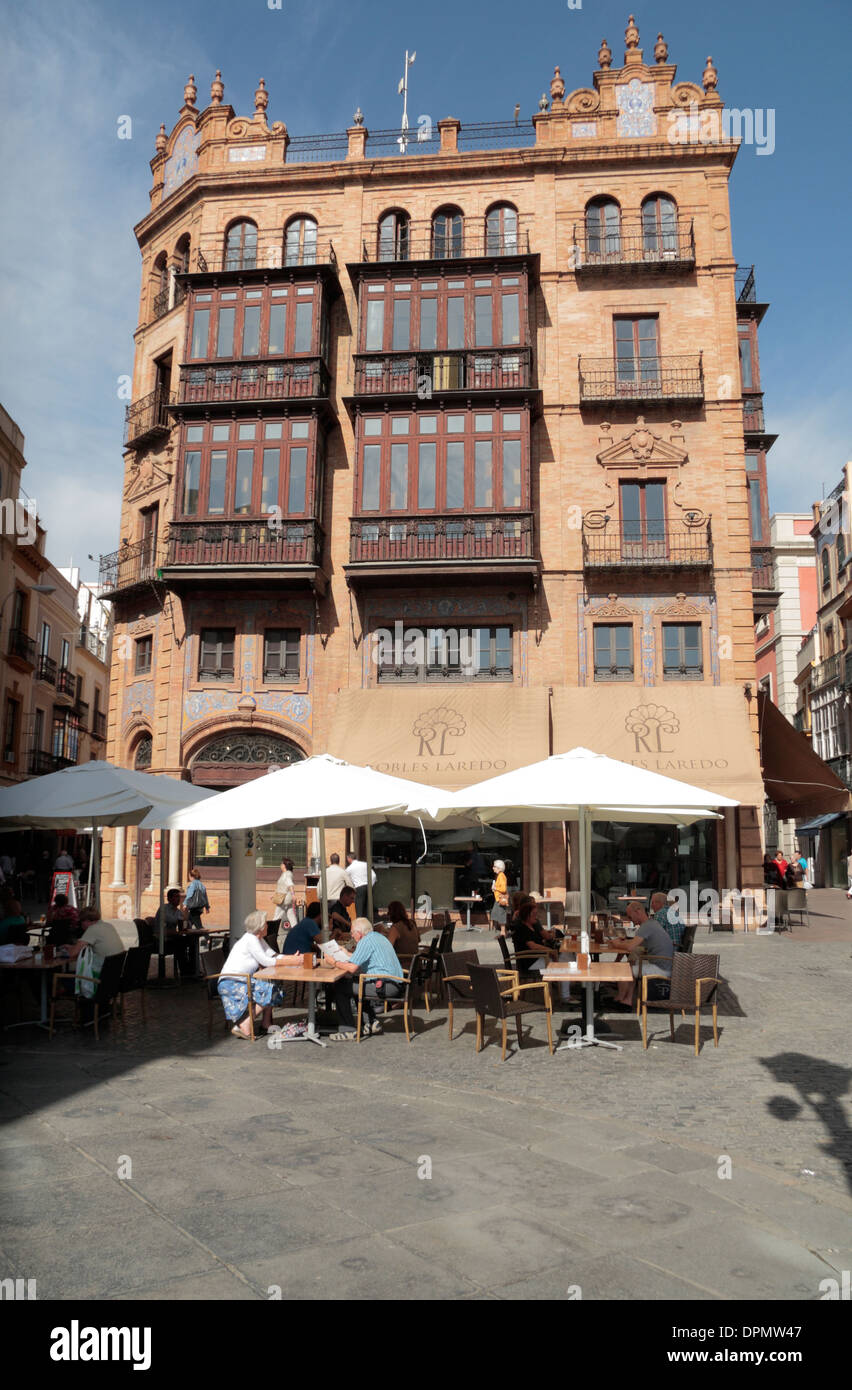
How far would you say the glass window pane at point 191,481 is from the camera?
2503cm

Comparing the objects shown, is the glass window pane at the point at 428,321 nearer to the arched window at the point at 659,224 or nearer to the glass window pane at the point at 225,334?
the glass window pane at the point at 225,334

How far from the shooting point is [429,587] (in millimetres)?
24547

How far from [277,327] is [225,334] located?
1449 mm

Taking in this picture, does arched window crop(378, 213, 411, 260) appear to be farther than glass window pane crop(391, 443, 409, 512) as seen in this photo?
Yes

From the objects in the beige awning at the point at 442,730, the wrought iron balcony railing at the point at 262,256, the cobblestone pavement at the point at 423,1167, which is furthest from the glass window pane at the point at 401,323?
the cobblestone pavement at the point at 423,1167

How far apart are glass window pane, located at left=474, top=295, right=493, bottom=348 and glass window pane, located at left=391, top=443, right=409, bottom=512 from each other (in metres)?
3.51

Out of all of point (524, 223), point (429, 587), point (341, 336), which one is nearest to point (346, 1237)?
point (429, 587)

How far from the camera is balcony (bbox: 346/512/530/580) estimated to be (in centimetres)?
2364

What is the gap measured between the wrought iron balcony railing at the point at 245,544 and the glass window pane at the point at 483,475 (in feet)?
13.7

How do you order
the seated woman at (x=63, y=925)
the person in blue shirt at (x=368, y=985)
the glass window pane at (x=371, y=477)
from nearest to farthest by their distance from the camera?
the person in blue shirt at (x=368, y=985) < the seated woman at (x=63, y=925) < the glass window pane at (x=371, y=477)

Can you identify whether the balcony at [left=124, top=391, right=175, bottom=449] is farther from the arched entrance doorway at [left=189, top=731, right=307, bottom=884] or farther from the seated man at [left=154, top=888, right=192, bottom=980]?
the seated man at [left=154, top=888, right=192, bottom=980]

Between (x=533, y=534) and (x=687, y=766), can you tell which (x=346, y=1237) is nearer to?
(x=687, y=766)

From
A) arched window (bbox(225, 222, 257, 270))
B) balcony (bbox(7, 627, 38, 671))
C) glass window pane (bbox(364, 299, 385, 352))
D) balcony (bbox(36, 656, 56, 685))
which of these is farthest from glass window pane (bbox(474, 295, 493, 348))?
balcony (bbox(36, 656, 56, 685))

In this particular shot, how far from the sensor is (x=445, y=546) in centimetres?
2398
